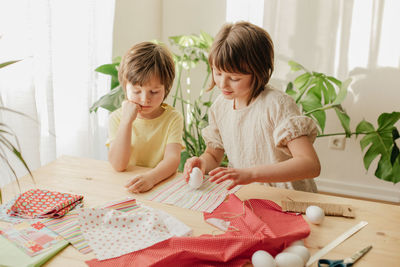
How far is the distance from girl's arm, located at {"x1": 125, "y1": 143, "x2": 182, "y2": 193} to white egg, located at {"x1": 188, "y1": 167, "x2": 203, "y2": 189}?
0.11 meters

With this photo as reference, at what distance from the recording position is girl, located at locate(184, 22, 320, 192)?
1.38m

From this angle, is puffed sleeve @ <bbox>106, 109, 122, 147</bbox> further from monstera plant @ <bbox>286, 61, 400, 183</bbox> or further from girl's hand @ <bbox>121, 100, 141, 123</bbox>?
monstera plant @ <bbox>286, 61, 400, 183</bbox>

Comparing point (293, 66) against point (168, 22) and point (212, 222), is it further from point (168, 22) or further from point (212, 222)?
point (212, 222)

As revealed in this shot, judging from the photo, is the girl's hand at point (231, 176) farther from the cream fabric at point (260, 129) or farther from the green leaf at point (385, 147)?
the green leaf at point (385, 147)

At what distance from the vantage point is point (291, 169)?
4.50ft

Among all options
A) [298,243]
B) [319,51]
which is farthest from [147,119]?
[319,51]

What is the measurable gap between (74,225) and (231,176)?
0.46 m

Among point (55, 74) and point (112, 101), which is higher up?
point (55, 74)

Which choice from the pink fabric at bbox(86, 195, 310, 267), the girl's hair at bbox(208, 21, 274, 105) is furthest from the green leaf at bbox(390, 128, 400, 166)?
the pink fabric at bbox(86, 195, 310, 267)

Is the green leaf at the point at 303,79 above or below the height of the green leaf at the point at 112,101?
above

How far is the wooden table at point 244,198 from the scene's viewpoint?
997 mm

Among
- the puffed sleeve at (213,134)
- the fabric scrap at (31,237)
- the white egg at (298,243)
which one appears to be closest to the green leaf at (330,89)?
the puffed sleeve at (213,134)

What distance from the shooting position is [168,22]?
128 inches

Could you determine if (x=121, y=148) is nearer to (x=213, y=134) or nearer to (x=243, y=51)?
(x=213, y=134)
